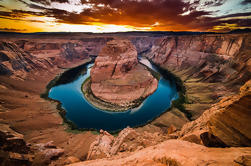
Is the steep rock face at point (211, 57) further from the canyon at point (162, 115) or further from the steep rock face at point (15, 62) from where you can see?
the steep rock face at point (15, 62)

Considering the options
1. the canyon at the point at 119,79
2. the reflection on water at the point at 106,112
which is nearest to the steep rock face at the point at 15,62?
the reflection on water at the point at 106,112

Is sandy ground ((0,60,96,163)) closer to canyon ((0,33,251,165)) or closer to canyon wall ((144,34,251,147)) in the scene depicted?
canyon ((0,33,251,165))

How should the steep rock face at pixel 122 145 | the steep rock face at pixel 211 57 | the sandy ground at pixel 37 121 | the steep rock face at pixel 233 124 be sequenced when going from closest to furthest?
the steep rock face at pixel 233 124 → the steep rock face at pixel 122 145 → the sandy ground at pixel 37 121 → the steep rock face at pixel 211 57

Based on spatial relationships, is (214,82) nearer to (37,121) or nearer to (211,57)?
(211,57)

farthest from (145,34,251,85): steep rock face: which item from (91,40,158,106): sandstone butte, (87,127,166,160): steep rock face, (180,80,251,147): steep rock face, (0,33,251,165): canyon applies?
(180,80,251,147): steep rock face

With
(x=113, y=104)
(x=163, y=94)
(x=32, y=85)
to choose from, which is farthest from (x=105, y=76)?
(x=32, y=85)

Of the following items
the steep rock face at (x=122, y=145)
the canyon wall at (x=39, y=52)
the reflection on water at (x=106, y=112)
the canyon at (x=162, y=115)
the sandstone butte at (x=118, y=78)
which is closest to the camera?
the canyon at (x=162, y=115)

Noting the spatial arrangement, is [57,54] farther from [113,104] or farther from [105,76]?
[113,104]
